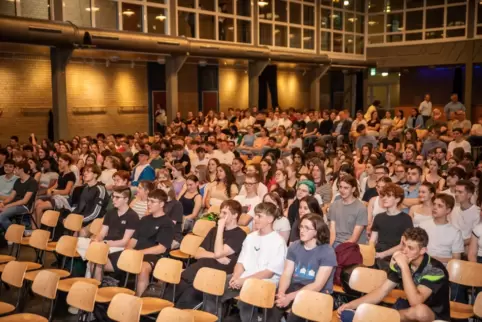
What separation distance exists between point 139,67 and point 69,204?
10673 mm

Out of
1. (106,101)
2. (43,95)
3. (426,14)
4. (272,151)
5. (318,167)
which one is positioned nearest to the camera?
(318,167)

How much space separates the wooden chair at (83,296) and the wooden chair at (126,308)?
24 centimetres

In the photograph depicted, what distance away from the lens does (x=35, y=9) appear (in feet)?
46.1

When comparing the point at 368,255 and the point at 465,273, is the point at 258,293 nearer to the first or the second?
the point at 368,255

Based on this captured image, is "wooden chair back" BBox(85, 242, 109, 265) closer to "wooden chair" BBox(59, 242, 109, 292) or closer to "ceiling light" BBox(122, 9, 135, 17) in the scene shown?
"wooden chair" BBox(59, 242, 109, 292)

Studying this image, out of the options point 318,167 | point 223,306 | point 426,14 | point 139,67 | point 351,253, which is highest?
point 426,14

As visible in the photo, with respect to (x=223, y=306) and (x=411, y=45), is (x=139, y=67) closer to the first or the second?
(x=411, y=45)

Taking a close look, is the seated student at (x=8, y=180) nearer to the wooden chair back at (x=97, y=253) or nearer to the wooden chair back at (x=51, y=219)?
the wooden chair back at (x=51, y=219)

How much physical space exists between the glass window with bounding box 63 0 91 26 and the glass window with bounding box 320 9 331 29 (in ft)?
38.3

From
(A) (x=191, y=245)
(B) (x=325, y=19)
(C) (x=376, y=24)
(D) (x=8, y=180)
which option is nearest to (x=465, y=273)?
(A) (x=191, y=245)

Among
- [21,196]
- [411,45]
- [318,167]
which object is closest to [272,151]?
[318,167]

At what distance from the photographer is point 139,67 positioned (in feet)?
61.6

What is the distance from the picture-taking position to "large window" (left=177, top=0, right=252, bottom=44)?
1794cm

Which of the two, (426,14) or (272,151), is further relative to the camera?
(426,14)
